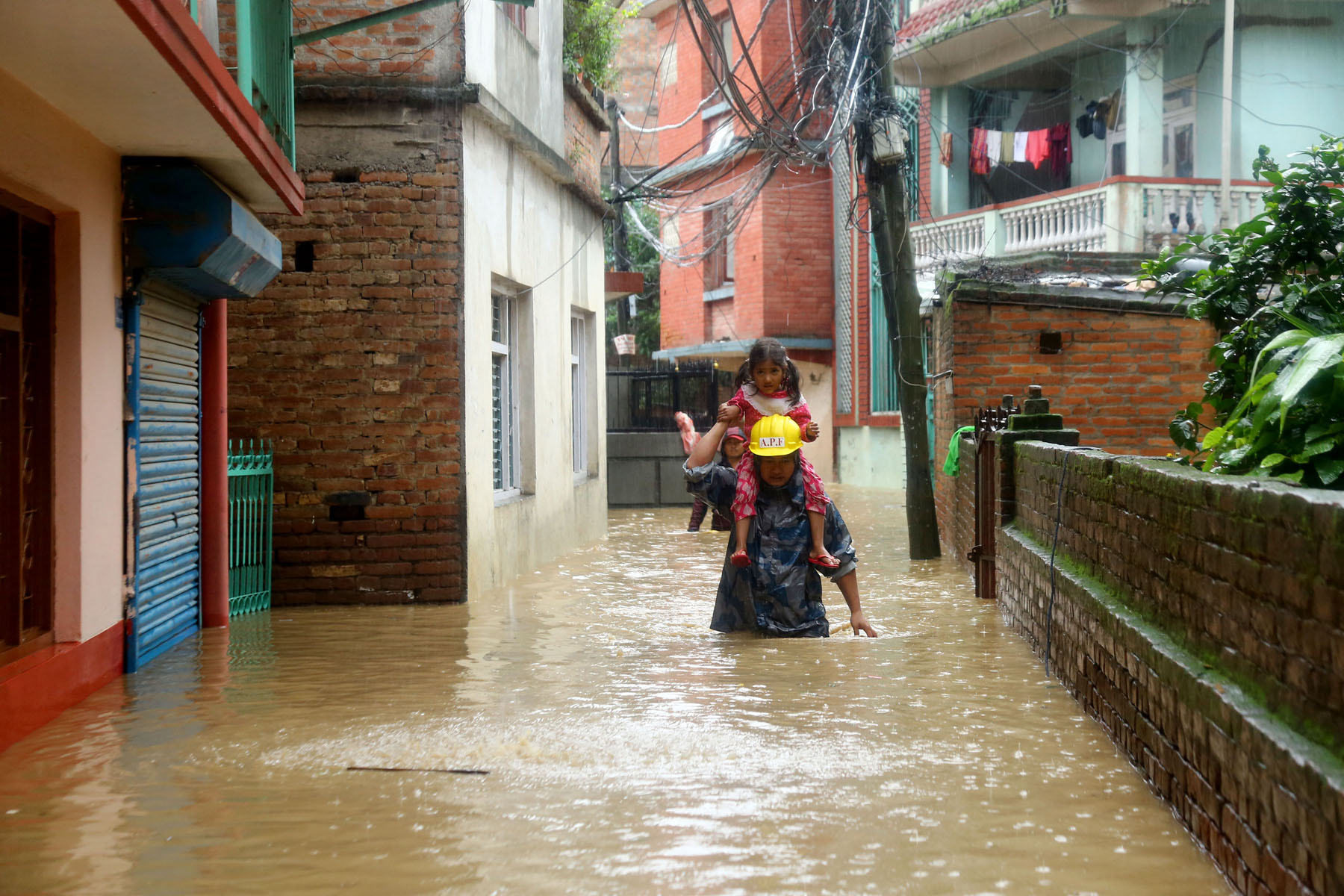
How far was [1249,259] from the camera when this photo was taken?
7.10m

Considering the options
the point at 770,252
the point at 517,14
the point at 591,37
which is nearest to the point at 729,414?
the point at 517,14

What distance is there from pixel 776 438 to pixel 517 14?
640 centimetres

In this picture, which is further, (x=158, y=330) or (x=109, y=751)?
(x=158, y=330)

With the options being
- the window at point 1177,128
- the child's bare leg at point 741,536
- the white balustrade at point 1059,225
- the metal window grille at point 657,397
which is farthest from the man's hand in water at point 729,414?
the metal window grille at point 657,397

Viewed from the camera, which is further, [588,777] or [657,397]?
[657,397]

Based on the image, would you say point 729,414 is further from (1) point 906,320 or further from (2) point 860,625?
(1) point 906,320

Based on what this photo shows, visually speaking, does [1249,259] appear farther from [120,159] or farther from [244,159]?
[120,159]

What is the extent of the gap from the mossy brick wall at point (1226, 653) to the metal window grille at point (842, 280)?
19.7 metres

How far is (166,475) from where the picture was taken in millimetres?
7691

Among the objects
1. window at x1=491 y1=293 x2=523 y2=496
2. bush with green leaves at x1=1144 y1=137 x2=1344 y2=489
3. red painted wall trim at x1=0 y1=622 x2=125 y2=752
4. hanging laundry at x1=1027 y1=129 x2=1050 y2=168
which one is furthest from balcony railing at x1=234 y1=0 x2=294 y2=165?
hanging laundry at x1=1027 y1=129 x2=1050 y2=168

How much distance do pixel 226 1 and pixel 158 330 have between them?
334cm

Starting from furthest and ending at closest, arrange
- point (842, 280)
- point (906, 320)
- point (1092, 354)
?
point (842, 280) < point (906, 320) < point (1092, 354)

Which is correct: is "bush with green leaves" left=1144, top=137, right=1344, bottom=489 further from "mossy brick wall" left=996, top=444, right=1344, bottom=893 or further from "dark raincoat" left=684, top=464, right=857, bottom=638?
"dark raincoat" left=684, top=464, right=857, bottom=638

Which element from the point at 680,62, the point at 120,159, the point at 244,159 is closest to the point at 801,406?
the point at 244,159
